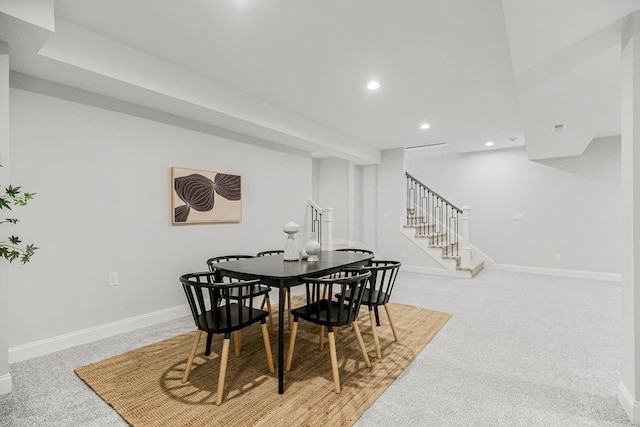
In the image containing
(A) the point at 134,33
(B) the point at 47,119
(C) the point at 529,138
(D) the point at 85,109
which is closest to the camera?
(A) the point at 134,33

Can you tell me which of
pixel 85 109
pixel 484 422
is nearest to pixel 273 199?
pixel 85 109

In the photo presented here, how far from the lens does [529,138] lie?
15.7 feet

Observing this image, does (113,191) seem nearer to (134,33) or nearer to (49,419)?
(134,33)

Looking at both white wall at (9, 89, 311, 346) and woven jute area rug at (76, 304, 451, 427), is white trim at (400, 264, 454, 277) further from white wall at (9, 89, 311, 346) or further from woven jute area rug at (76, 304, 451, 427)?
white wall at (9, 89, 311, 346)

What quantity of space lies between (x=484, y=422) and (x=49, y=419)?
2491 millimetres

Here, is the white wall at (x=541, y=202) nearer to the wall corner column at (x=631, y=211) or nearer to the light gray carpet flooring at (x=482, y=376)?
the light gray carpet flooring at (x=482, y=376)

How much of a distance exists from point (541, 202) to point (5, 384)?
7640 mm

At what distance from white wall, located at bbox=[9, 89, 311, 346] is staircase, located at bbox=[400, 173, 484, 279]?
158 inches

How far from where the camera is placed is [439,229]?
743cm

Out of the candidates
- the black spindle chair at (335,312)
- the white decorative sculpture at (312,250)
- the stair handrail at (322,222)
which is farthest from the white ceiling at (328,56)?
the black spindle chair at (335,312)

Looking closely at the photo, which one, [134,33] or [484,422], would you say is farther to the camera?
[134,33]

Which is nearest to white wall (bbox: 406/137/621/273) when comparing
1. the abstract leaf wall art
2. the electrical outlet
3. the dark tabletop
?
the dark tabletop

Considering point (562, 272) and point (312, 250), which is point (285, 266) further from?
point (562, 272)

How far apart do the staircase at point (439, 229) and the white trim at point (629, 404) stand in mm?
3871
